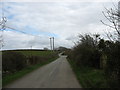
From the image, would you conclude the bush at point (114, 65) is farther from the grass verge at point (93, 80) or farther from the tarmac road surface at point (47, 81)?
the tarmac road surface at point (47, 81)

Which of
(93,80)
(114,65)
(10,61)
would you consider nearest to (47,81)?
(93,80)

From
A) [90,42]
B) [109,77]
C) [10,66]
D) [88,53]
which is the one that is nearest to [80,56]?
[88,53]

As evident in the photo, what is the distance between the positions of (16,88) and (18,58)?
44.0ft

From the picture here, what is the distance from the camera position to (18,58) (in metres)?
25.6

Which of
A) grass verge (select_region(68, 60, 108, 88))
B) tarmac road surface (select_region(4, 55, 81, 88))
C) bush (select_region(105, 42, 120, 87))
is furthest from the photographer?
tarmac road surface (select_region(4, 55, 81, 88))

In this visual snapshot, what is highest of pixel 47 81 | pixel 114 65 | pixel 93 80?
pixel 114 65

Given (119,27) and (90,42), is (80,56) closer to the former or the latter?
(90,42)

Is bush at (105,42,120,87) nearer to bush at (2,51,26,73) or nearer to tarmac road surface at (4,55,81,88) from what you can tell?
tarmac road surface at (4,55,81,88)

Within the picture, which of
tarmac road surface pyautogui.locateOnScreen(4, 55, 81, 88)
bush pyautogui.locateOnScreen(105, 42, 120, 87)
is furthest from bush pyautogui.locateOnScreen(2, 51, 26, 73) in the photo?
bush pyautogui.locateOnScreen(105, 42, 120, 87)

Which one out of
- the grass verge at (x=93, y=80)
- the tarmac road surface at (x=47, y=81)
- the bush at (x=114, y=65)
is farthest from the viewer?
the tarmac road surface at (x=47, y=81)

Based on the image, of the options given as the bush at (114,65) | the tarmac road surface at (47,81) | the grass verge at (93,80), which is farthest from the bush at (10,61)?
the bush at (114,65)

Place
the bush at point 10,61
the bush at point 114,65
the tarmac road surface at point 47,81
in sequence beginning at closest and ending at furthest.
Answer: the bush at point 114,65, the tarmac road surface at point 47,81, the bush at point 10,61

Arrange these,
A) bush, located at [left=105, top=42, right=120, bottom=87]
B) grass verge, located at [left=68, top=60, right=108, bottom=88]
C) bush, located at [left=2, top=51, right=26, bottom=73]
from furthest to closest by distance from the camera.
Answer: bush, located at [left=2, top=51, right=26, bottom=73]
grass verge, located at [left=68, top=60, right=108, bottom=88]
bush, located at [left=105, top=42, right=120, bottom=87]

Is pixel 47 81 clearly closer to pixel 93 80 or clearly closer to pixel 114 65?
pixel 93 80
